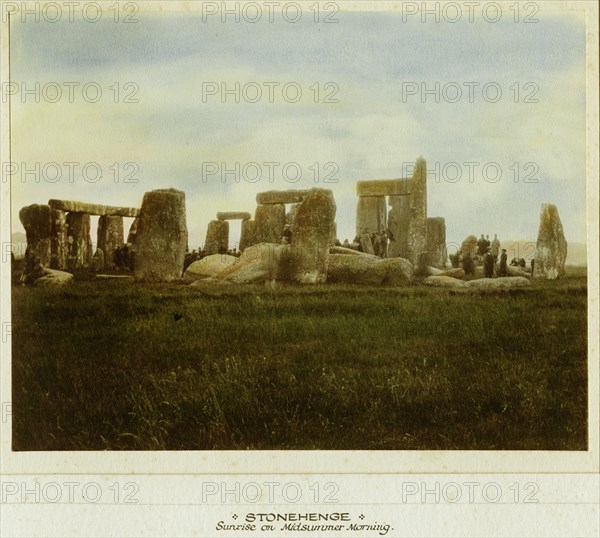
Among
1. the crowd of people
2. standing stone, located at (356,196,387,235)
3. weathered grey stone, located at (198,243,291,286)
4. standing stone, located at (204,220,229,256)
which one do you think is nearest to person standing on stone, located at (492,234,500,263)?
the crowd of people

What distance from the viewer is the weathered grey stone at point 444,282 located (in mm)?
9245

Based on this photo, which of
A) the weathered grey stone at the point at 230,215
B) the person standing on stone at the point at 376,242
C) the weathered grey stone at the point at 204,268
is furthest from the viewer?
the person standing on stone at the point at 376,242

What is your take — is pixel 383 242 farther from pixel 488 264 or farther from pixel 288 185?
pixel 288 185

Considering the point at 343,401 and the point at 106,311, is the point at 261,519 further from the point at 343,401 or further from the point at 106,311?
the point at 106,311

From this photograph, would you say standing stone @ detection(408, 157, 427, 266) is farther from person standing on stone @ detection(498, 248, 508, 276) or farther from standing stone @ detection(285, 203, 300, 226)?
person standing on stone @ detection(498, 248, 508, 276)

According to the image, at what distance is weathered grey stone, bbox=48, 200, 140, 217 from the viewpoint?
27.2 ft

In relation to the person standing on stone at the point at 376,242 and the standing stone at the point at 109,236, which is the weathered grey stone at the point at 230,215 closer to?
the standing stone at the point at 109,236

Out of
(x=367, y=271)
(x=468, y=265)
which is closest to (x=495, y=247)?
(x=468, y=265)

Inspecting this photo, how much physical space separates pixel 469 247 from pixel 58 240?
633 cm

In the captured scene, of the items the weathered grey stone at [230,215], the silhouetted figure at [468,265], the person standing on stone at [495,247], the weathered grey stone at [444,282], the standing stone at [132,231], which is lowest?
the weathered grey stone at [444,282]

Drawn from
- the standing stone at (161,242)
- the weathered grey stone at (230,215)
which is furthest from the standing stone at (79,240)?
the weathered grey stone at (230,215)

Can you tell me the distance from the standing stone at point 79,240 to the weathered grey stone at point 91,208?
12 cm

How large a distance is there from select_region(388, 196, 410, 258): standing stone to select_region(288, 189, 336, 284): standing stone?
192 inches

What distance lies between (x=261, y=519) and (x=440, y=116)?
4.61 meters
